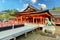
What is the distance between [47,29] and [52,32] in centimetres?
57

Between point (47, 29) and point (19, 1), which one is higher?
point (19, 1)

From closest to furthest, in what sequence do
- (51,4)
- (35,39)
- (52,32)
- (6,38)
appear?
(6,38), (35,39), (52,32), (51,4)

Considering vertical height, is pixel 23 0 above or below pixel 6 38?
above

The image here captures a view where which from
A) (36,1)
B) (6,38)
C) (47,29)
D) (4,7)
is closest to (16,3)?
(4,7)

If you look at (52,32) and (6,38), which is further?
(52,32)

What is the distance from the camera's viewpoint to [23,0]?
42969 millimetres

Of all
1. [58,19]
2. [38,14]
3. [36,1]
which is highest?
[36,1]

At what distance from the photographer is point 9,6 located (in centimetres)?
4712

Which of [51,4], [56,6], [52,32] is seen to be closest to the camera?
[52,32]

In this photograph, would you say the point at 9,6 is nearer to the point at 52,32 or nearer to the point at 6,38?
the point at 52,32

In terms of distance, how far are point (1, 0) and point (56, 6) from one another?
1966cm

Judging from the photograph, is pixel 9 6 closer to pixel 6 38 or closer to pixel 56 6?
pixel 56 6

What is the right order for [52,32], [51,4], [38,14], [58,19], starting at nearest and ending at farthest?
1. [52,32]
2. [38,14]
3. [58,19]
4. [51,4]

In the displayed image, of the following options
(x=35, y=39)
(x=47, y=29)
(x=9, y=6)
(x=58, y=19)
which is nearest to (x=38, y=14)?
(x=47, y=29)
